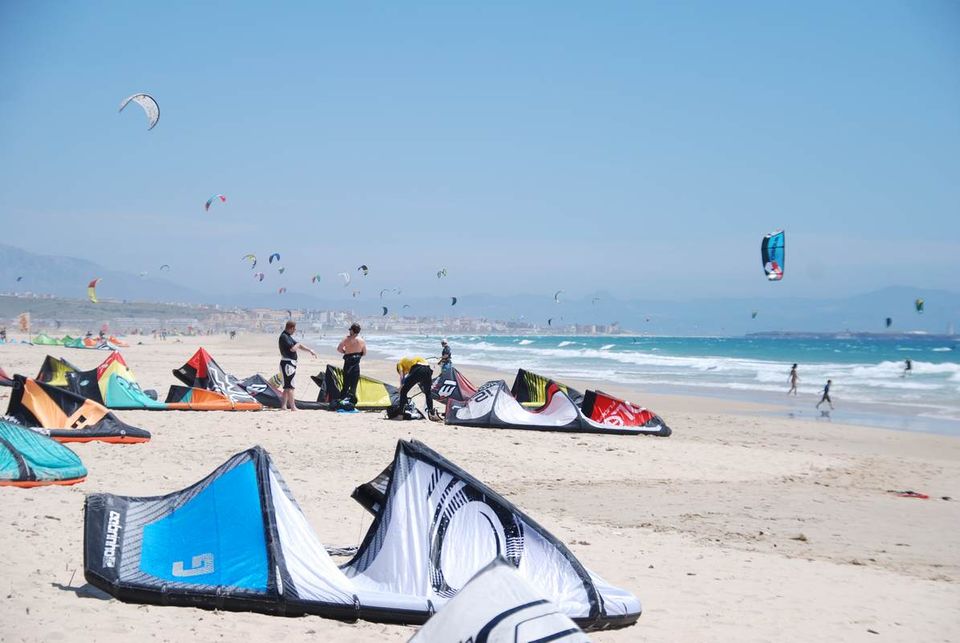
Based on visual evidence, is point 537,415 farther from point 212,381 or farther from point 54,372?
point 54,372

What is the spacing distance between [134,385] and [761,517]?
8477 mm

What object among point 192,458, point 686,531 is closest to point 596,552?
point 686,531

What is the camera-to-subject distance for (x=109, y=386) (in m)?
11.5

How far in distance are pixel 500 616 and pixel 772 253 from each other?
12.3 meters

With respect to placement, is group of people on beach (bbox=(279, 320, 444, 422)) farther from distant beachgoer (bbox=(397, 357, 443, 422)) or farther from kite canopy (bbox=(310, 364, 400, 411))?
kite canopy (bbox=(310, 364, 400, 411))

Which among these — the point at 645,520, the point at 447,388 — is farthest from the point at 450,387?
the point at 645,520

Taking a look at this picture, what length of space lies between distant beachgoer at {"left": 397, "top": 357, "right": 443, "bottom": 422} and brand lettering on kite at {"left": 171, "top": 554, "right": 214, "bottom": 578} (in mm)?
7494

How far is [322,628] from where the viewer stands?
12.8ft

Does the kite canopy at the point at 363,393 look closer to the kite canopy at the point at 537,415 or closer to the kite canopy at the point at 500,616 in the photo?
the kite canopy at the point at 537,415

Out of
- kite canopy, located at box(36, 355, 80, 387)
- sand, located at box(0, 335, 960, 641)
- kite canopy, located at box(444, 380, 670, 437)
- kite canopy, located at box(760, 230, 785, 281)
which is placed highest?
kite canopy, located at box(760, 230, 785, 281)

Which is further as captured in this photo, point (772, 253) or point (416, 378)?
point (772, 253)

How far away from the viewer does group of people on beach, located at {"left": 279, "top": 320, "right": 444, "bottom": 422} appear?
1184 cm

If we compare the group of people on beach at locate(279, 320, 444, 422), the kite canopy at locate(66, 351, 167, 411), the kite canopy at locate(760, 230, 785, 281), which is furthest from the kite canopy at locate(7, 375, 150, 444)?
the kite canopy at locate(760, 230, 785, 281)

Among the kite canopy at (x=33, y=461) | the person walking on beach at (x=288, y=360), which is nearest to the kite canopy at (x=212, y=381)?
the person walking on beach at (x=288, y=360)
